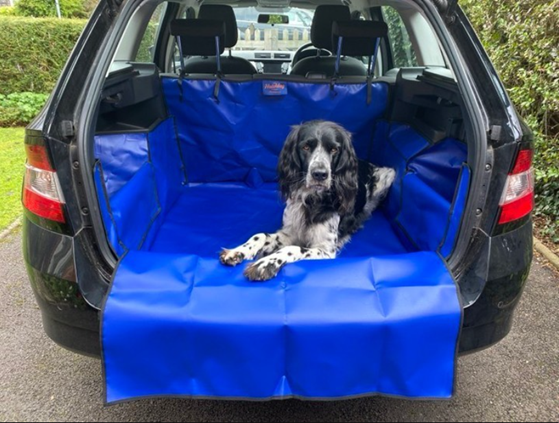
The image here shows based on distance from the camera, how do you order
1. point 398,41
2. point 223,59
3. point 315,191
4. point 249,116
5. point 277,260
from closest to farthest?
point 277,260
point 315,191
point 249,116
point 398,41
point 223,59

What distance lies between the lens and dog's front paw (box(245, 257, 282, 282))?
6.54 ft

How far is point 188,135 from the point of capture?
3988mm

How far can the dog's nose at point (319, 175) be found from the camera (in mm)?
2825

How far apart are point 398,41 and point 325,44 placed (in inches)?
32.3

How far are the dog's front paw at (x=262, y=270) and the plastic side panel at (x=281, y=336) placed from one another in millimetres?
128

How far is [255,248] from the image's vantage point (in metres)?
2.84

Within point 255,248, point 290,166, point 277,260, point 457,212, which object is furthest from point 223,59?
point 457,212

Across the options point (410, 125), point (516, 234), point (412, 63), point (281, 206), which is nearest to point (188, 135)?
point (281, 206)

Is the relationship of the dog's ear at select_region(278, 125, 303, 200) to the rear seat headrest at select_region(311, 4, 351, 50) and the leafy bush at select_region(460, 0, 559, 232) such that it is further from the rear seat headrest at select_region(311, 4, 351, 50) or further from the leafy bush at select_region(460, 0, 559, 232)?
the leafy bush at select_region(460, 0, 559, 232)

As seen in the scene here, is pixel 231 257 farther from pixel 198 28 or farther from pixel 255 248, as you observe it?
pixel 198 28

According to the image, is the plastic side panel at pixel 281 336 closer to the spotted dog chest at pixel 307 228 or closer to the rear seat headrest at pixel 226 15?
the spotted dog chest at pixel 307 228

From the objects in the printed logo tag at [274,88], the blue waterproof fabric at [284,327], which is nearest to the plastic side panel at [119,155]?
the blue waterproof fabric at [284,327]

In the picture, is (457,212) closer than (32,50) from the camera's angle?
Yes

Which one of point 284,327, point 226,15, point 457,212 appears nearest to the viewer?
point 284,327
